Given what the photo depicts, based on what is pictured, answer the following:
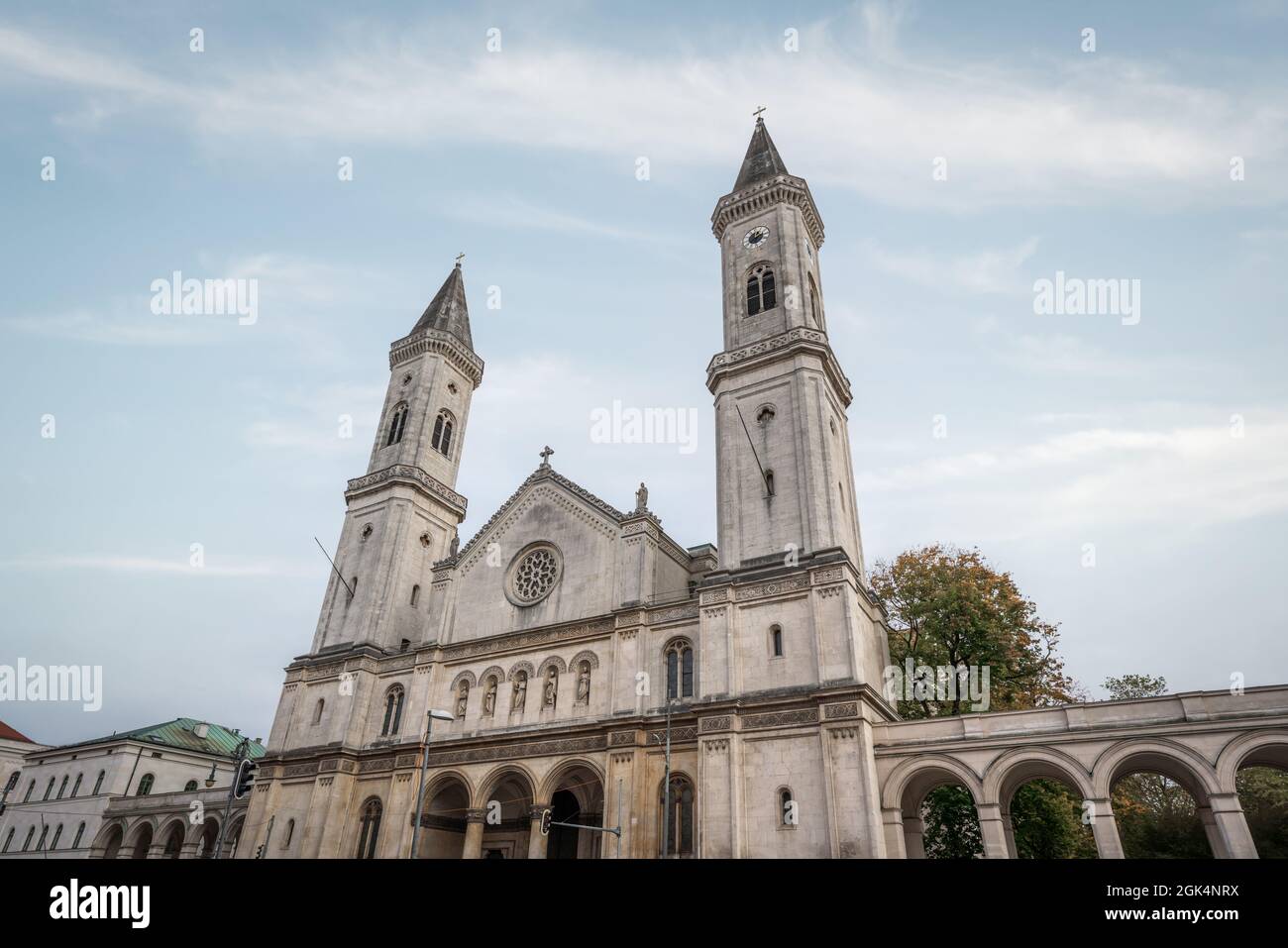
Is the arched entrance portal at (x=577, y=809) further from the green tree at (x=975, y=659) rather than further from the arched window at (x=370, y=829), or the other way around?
the green tree at (x=975, y=659)

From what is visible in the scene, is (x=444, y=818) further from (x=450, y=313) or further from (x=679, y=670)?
(x=450, y=313)

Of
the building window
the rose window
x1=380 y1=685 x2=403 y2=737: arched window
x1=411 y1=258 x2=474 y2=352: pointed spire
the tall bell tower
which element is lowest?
the building window

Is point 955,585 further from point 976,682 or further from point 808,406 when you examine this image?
point 808,406

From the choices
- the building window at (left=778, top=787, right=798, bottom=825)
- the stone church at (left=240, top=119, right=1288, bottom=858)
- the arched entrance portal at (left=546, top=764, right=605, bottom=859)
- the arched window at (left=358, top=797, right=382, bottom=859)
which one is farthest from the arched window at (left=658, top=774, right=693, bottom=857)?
the arched window at (left=358, top=797, right=382, bottom=859)

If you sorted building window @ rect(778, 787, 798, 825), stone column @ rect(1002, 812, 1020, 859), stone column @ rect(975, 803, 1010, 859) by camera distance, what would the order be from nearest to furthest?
stone column @ rect(975, 803, 1010, 859) < stone column @ rect(1002, 812, 1020, 859) < building window @ rect(778, 787, 798, 825)

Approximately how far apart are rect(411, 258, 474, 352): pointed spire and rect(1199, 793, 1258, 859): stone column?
45591mm

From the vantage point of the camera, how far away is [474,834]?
3291cm

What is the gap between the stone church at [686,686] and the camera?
25578mm

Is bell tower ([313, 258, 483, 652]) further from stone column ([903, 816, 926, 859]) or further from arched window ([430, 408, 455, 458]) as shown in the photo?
stone column ([903, 816, 926, 859])

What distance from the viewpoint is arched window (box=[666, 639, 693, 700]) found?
31.7m

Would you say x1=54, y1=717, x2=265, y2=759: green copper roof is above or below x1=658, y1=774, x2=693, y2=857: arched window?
above

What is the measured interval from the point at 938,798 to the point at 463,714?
70.5 ft

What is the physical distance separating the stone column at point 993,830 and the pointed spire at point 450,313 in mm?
41038
